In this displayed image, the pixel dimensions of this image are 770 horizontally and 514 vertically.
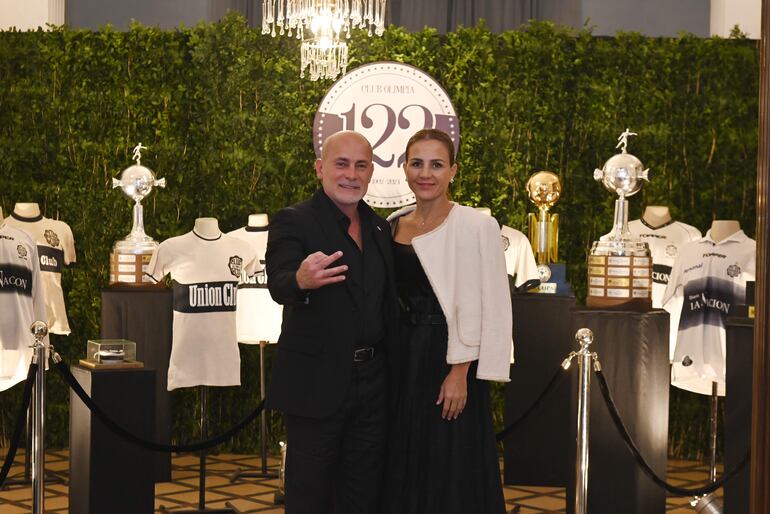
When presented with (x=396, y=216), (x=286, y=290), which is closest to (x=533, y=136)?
(x=396, y=216)

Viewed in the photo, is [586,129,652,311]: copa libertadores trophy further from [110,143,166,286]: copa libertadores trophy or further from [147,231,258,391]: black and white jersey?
[110,143,166,286]: copa libertadores trophy

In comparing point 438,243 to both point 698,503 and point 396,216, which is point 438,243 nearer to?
point 396,216

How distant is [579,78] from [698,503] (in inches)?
144

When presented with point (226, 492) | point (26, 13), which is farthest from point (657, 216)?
point (26, 13)

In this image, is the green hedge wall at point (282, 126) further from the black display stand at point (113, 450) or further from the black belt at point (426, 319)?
the black belt at point (426, 319)

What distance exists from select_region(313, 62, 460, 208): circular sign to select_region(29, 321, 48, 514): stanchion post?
9.82ft

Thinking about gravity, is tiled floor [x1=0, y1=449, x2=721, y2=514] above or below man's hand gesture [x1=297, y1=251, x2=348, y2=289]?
below

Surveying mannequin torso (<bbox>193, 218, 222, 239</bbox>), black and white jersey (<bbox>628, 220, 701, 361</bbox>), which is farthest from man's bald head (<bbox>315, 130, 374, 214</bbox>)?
black and white jersey (<bbox>628, 220, 701, 361</bbox>)

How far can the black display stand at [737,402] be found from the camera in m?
3.98

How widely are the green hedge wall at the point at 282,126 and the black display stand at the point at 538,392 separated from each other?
3.87 ft

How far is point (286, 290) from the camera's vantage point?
9.48ft

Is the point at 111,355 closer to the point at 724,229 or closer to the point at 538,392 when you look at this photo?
the point at 538,392

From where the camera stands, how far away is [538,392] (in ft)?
18.4

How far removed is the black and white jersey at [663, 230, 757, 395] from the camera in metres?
5.41
